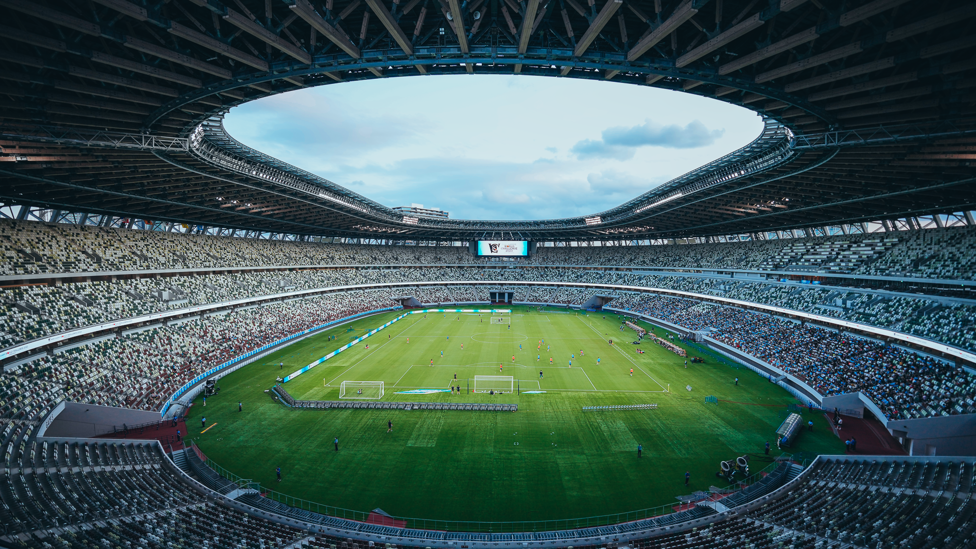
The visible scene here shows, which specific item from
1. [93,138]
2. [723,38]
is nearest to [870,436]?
[723,38]

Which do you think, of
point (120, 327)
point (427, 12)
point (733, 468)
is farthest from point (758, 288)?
point (120, 327)

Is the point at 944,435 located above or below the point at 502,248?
below

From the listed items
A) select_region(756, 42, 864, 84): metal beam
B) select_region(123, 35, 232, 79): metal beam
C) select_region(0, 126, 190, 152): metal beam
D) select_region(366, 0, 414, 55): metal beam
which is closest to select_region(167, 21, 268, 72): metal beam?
select_region(123, 35, 232, 79): metal beam

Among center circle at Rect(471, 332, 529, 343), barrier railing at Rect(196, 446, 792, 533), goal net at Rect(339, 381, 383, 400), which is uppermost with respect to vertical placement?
center circle at Rect(471, 332, 529, 343)

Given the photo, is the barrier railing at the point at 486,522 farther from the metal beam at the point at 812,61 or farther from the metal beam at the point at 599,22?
the metal beam at the point at 599,22

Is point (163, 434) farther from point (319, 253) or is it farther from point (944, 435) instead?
point (319, 253)

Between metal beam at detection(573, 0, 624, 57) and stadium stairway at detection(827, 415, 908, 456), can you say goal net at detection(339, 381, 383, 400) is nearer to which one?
metal beam at detection(573, 0, 624, 57)
